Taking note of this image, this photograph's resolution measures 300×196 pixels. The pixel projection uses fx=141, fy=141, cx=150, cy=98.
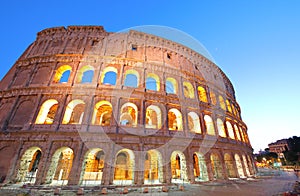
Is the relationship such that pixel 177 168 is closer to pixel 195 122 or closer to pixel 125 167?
pixel 195 122

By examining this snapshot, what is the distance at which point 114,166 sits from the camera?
9.77 metres

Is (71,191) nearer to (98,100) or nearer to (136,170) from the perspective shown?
(136,170)

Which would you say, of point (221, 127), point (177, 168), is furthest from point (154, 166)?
point (221, 127)

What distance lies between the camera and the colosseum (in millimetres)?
10102

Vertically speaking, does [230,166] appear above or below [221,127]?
below

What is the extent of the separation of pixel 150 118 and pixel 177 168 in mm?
Result: 5865

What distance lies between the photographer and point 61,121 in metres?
10.9

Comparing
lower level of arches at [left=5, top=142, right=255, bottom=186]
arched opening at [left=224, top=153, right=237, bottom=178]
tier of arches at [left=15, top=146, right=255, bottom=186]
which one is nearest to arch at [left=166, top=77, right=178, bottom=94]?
lower level of arches at [left=5, top=142, right=255, bottom=186]

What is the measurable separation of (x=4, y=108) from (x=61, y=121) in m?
5.86

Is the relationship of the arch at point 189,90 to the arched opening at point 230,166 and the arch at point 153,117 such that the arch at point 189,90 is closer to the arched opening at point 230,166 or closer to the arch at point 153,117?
the arch at point 153,117

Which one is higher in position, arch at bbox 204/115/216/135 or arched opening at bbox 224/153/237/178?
arch at bbox 204/115/216/135

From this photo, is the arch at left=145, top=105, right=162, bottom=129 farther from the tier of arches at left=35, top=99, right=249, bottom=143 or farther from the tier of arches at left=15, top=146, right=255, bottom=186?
the tier of arches at left=15, top=146, right=255, bottom=186

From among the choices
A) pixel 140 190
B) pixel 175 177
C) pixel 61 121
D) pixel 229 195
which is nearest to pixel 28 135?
pixel 61 121

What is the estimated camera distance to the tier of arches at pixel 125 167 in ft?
31.6
